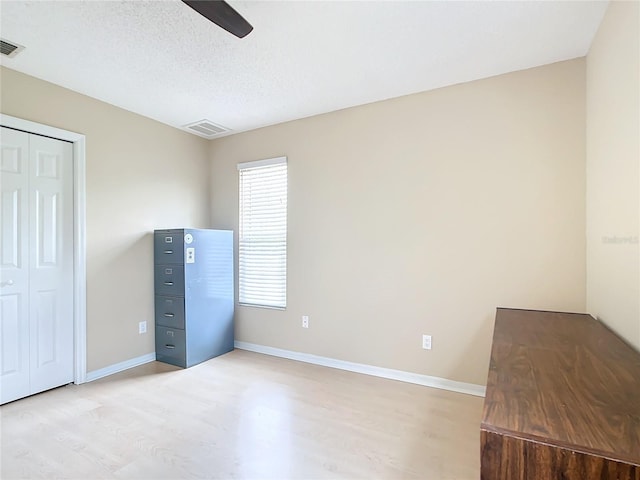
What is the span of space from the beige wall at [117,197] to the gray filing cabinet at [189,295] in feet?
0.50

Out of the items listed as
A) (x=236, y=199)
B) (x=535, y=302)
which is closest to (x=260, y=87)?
(x=236, y=199)

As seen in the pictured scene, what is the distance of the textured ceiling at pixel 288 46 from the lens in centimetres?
181

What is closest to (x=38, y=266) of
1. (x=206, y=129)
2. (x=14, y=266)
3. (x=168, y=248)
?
(x=14, y=266)

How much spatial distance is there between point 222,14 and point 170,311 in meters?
2.76

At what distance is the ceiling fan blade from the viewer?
1.33 meters

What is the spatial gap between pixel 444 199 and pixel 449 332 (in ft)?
3.66

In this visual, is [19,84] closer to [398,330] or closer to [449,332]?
[398,330]

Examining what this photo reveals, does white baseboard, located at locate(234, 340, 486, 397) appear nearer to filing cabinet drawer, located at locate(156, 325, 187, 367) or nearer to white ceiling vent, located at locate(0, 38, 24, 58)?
filing cabinet drawer, located at locate(156, 325, 187, 367)

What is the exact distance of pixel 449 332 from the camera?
8.84ft

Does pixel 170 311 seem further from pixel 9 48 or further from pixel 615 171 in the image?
pixel 615 171

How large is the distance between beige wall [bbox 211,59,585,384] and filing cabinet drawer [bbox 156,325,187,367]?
870 mm

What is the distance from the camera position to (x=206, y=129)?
371 cm

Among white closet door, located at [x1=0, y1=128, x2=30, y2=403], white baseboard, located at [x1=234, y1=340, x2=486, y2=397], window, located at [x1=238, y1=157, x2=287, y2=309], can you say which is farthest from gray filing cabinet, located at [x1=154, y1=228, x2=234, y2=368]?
white closet door, located at [x1=0, y1=128, x2=30, y2=403]

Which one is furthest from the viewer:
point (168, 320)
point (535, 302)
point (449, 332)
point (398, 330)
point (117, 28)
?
point (168, 320)
